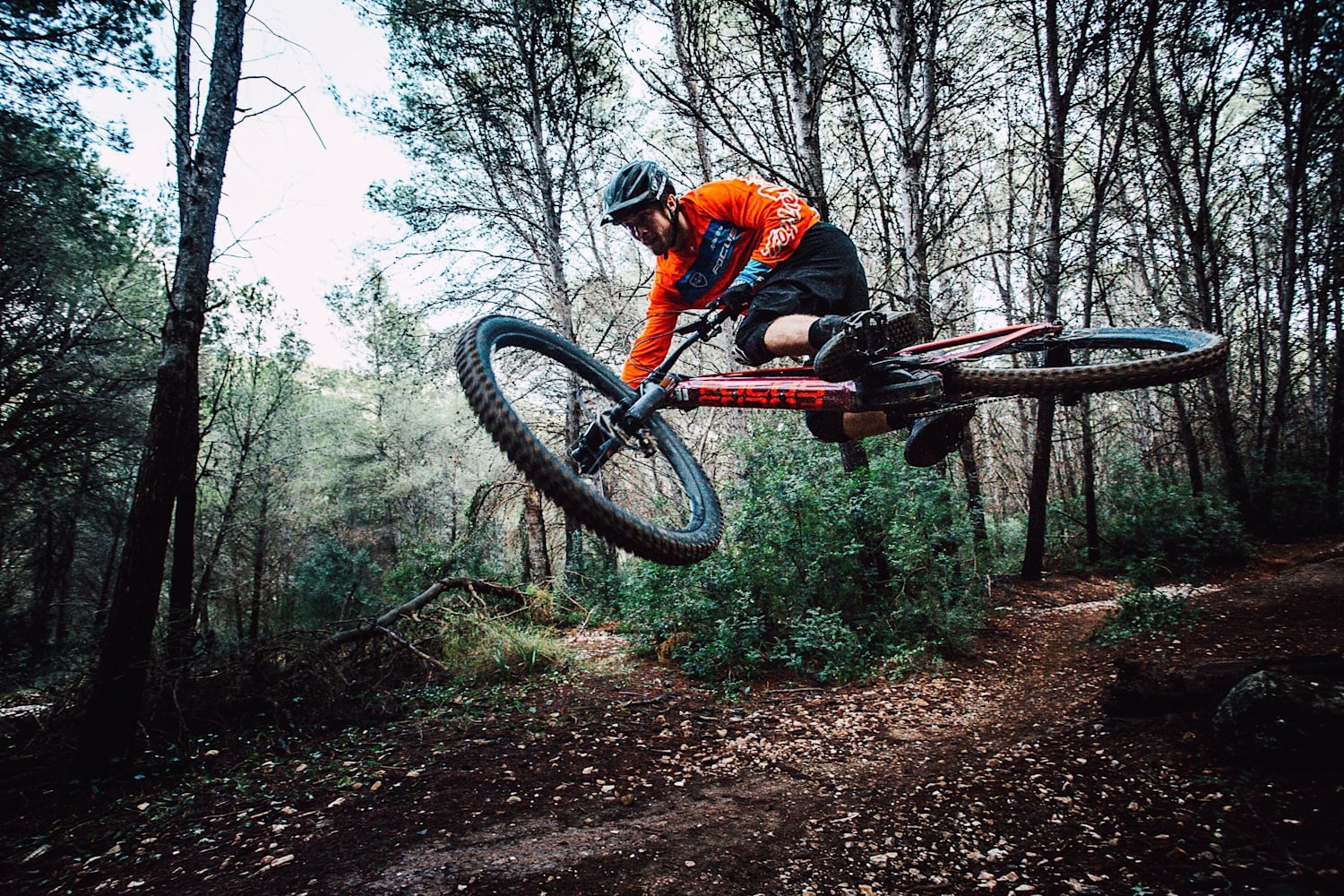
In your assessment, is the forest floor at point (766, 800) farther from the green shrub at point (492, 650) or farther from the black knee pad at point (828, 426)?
the black knee pad at point (828, 426)

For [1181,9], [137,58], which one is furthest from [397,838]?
[1181,9]

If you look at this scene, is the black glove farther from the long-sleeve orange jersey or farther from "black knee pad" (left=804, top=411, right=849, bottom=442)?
"black knee pad" (left=804, top=411, right=849, bottom=442)

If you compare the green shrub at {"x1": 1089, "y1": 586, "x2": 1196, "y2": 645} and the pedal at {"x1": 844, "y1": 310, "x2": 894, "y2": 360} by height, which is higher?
the pedal at {"x1": 844, "y1": 310, "x2": 894, "y2": 360}

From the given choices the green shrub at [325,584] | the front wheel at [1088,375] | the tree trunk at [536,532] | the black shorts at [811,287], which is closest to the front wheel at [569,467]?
A: the black shorts at [811,287]

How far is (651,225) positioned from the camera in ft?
8.96

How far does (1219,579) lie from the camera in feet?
24.2

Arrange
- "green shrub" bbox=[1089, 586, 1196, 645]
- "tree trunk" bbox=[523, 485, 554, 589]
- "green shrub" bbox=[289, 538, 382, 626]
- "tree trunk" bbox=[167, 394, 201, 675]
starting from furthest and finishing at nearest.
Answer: "green shrub" bbox=[289, 538, 382, 626] < "tree trunk" bbox=[523, 485, 554, 589] < "green shrub" bbox=[1089, 586, 1196, 645] < "tree trunk" bbox=[167, 394, 201, 675]

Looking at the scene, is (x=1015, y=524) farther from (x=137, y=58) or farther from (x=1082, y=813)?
(x=137, y=58)

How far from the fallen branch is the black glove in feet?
17.3

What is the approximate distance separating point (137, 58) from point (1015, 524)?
1765 centimetres

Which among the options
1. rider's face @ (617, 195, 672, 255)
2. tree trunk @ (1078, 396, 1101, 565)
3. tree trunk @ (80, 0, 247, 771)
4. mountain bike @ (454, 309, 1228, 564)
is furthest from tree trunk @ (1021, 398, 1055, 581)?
tree trunk @ (80, 0, 247, 771)

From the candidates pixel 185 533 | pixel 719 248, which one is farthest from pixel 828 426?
pixel 185 533

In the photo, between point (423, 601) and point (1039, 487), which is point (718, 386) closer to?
point (423, 601)

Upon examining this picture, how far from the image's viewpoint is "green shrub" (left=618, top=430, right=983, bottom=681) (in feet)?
18.5
